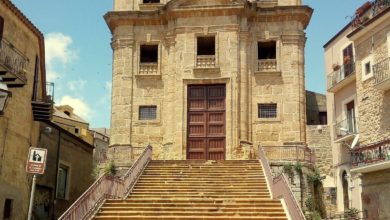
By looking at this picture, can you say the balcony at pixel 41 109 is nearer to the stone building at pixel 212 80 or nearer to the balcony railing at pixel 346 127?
the stone building at pixel 212 80

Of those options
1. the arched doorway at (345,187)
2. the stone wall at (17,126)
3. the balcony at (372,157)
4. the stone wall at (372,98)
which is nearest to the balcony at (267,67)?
the stone wall at (372,98)

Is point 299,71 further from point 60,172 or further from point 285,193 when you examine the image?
point 60,172

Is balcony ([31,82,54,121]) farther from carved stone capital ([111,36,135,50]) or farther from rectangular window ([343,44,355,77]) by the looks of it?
rectangular window ([343,44,355,77])

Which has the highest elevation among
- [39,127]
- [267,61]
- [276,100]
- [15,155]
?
[267,61]

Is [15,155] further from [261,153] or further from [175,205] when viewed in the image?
[261,153]

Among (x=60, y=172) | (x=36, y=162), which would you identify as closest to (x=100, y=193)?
(x=36, y=162)

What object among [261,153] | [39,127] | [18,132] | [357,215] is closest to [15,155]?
[18,132]

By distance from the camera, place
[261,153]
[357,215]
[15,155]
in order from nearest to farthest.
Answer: [15,155] < [261,153] < [357,215]

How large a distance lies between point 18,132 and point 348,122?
1533 cm

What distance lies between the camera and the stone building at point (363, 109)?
824 inches

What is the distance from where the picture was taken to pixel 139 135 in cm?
2458

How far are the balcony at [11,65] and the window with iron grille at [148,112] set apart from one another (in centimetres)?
699

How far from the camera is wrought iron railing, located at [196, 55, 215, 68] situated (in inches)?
966

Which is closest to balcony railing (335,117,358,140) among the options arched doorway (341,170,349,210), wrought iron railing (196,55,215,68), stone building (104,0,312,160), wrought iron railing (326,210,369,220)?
arched doorway (341,170,349,210)
